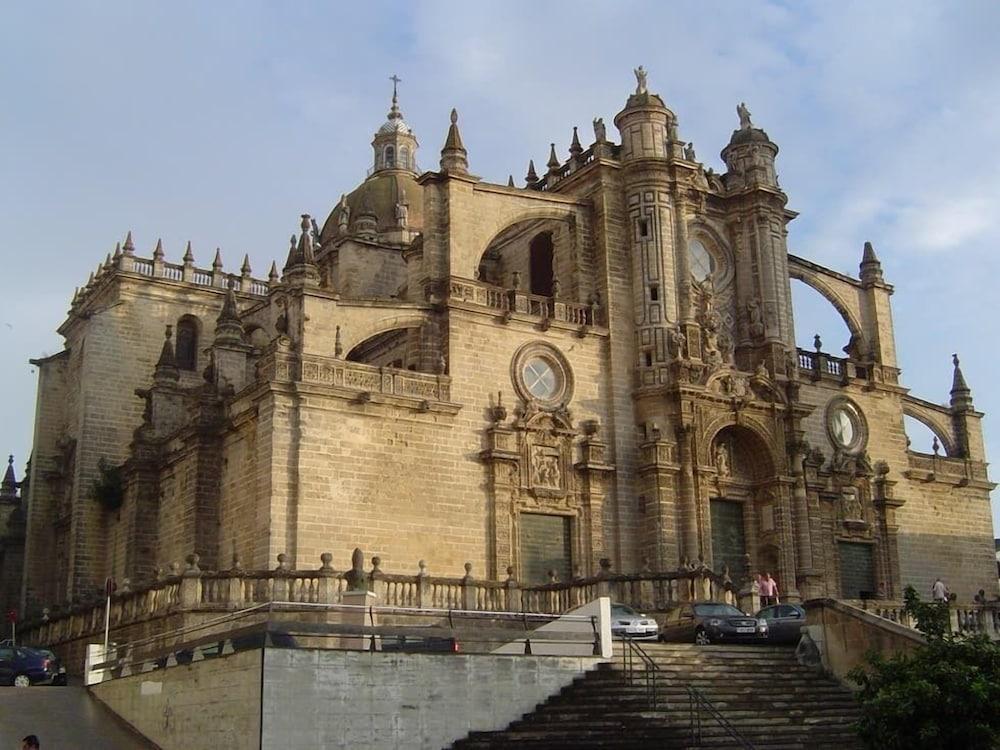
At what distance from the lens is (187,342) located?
140 feet

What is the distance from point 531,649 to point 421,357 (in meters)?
12.6

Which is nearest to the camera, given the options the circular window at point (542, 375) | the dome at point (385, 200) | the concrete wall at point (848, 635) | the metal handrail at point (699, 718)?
the metal handrail at point (699, 718)

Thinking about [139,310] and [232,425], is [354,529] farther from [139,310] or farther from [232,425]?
[139,310]

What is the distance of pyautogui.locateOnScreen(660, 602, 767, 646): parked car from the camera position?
2220 centimetres

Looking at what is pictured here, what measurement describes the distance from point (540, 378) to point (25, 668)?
14.0m

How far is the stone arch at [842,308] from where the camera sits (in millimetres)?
38844

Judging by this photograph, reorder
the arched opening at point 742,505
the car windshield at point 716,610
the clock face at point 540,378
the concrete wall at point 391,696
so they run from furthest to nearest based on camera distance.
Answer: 1. the arched opening at point 742,505
2. the clock face at point 540,378
3. the car windshield at point 716,610
4. the concrete wall at point 391,696

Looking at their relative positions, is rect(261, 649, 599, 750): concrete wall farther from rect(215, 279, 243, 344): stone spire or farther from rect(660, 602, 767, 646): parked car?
rect(215, 279, 243, 344): stone spire

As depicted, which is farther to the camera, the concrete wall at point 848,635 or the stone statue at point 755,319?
the stone statue at point 755,319

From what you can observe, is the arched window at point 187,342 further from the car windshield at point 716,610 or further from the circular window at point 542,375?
the car windshield at point 716,610

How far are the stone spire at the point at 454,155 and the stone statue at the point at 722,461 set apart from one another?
10.0 m

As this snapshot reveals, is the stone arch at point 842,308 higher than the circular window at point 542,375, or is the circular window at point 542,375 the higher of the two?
the stone arch at point 842,308

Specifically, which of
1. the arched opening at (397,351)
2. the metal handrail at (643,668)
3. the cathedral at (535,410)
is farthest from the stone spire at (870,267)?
the metal handrail at (643,668)

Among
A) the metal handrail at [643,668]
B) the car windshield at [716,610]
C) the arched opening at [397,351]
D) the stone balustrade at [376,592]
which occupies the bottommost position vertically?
the metal handrail at [643,668]
